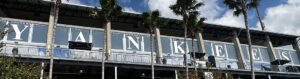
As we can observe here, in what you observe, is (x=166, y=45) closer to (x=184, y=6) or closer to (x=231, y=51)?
(x=184, y=6)

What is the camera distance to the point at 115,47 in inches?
1302

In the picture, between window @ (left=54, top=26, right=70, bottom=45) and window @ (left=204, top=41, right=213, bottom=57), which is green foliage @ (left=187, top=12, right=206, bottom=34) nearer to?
window @ (left=204, top=41, right=213, bottom=57)

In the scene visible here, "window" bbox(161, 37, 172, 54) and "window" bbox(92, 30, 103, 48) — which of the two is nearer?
"window" bbox(92, 30, 103, 48)

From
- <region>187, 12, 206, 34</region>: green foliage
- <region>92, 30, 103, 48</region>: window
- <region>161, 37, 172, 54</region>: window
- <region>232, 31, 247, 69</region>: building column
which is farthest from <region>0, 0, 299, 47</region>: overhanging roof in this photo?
<region>187, 12, 206, 34</region>: green foliage

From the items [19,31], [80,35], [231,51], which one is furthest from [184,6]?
[19,31]

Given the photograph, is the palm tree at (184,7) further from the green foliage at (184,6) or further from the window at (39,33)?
the window at (39,33)

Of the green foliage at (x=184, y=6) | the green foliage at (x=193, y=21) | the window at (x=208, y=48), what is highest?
the green foliage at (x=184, y=6)

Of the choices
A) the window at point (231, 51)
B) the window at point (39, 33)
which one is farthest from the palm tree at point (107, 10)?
the window at point (231, 51)

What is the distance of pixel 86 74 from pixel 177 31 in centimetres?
1762

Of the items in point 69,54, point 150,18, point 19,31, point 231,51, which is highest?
point 150,18

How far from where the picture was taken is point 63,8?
3369 cm

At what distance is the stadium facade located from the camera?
2739 cm

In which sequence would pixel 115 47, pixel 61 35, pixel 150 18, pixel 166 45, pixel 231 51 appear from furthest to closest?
1. pixel 231 51
2. pixel 166 45
3. pixel 115 47
4. pixel 61 35
5. pixel 150 18

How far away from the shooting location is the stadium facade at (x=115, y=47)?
27.4 meters
